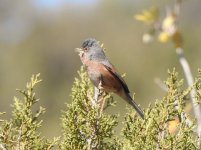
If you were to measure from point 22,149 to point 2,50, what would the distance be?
95.4 ft

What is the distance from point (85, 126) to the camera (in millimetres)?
3777

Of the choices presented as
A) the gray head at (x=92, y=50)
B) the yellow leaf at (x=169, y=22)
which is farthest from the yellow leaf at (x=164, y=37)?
the gray head at (x=92, y=50)

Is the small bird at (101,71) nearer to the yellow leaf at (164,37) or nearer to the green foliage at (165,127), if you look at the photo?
the yellow leaf at (164,37)

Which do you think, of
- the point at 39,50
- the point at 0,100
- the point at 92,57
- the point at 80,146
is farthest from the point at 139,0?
the point at 80,146

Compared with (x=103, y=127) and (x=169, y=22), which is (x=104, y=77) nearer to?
(x=169, y=22)

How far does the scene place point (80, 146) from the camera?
3711 mm

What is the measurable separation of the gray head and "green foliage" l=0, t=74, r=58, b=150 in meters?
1.59

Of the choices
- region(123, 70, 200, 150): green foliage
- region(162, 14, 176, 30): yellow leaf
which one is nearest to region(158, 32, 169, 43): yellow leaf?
region(162, 14, 176, 30): yellow leaf

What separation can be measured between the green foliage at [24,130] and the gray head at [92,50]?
159 centimetres

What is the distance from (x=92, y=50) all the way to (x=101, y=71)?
0.41 m

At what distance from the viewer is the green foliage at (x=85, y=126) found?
3.72 m

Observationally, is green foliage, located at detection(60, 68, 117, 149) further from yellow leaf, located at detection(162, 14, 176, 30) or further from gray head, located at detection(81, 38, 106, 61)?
gray head, located at detection(81, 38, 106, 61)

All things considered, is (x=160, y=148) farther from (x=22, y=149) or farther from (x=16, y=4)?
(x=16, y=4)

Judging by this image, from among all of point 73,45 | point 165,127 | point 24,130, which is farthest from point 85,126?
point 73,45
